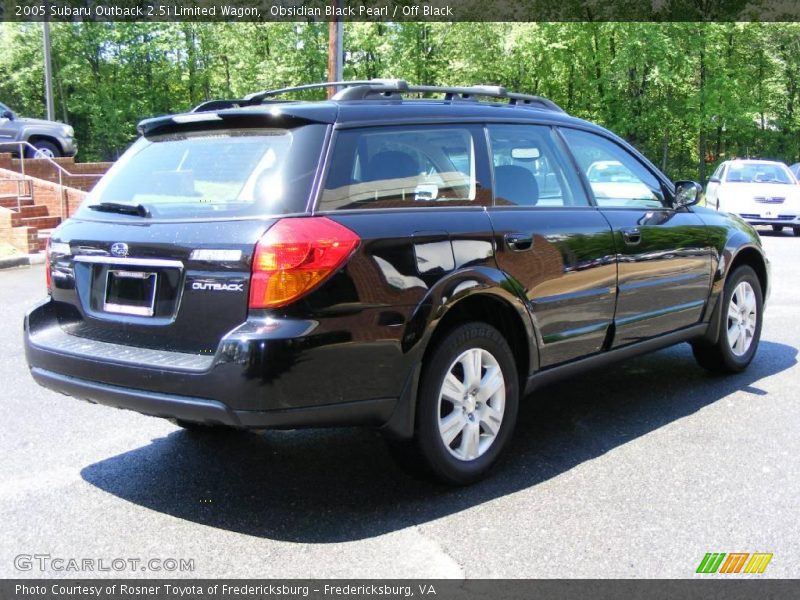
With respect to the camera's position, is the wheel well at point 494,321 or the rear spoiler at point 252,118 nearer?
the rear spoiler at point 252,118

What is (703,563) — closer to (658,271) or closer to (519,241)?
(519,241)

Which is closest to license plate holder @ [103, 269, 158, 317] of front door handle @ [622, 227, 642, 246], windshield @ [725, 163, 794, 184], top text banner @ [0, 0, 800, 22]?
front door handle @ [622, 227, 642, 246]

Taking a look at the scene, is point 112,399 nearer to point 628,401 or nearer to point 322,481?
point 322,481

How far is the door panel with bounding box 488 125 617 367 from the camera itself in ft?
13.9

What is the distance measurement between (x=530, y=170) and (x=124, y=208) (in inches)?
82.7

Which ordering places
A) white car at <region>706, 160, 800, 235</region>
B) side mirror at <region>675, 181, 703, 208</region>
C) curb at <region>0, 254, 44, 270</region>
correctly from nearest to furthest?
side mirror at <region>675, 181, 703, 208</region>, curb at <region>0, 254, 44, 270</region>, white car at <region>706, 160, 800, 235</region>

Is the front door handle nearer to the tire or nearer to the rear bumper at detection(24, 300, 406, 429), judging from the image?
the tire

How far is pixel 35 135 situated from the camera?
22.0 metres

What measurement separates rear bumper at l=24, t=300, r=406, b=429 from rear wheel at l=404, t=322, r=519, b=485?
239 mm

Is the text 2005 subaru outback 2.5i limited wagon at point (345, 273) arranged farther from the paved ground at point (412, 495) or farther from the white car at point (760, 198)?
the white car at point (760, 198)

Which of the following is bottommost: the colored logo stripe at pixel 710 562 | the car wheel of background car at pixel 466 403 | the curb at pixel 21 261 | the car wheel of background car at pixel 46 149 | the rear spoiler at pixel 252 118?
the curb at pixel 21 261

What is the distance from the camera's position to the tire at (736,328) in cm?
596

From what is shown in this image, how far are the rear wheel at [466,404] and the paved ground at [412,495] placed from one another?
166 mm

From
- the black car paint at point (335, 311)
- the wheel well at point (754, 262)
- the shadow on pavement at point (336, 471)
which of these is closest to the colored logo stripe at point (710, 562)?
the shadow on pavement at point (336, 471)
